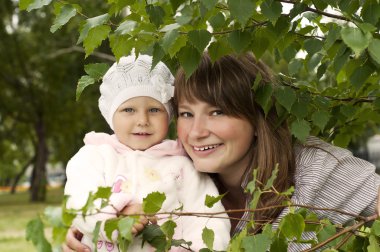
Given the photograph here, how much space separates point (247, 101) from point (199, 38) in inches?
37.3

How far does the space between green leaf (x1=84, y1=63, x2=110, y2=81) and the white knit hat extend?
6cm

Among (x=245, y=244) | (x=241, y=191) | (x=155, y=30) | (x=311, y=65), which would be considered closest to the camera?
(x=245, y=244)

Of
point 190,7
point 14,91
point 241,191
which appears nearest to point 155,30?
point 190,7

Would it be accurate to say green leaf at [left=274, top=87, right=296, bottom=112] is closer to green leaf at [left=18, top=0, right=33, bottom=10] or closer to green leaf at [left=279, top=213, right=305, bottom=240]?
green leaf at [left=279, top=213, right=305, bottom=240]

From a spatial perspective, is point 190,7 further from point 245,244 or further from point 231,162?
point 231,162

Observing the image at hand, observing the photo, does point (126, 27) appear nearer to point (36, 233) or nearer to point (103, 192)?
point (103, 192)

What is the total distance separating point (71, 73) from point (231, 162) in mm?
23510

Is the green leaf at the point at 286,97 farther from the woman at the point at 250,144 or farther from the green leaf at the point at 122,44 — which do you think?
the green leaf at the point at 122,44

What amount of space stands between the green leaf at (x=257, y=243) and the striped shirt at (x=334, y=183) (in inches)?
35.4

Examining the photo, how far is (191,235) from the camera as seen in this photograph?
2.58 metres

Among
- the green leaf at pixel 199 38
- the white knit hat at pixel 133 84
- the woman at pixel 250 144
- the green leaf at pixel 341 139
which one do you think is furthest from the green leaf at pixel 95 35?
the green leaf at pixel 341 139

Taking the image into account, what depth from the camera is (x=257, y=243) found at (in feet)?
6.11

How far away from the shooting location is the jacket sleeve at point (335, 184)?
2.81 m

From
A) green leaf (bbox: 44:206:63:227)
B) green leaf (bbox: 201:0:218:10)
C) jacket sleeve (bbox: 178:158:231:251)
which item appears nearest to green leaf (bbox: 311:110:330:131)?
jacket sleeve (bbox: 178:158:231:251)
